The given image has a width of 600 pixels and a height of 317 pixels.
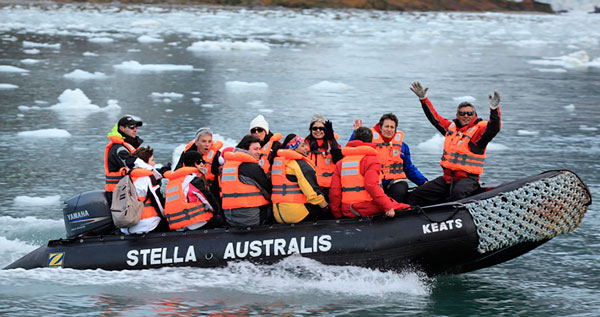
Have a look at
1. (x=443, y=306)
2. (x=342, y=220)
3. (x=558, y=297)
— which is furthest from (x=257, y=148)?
(x=558, y=297)

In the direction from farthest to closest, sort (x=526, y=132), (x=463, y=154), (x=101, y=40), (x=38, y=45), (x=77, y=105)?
(x=101, y=40), (x=38, y=45), (x=77, y=105), (x=526, y=132), (x=463, y=154)

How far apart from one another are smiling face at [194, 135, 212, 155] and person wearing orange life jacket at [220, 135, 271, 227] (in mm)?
559

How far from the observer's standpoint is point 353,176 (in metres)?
6.11

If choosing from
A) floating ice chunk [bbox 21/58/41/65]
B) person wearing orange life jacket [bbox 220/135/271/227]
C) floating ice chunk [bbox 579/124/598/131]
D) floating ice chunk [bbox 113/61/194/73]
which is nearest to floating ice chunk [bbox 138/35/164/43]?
floating ice chunk [bbox 21/58/41/65]

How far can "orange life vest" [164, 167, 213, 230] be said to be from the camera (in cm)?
628

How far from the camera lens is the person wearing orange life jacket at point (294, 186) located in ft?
20.2

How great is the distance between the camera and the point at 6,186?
30.7 feet

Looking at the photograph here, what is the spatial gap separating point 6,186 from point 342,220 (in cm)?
505

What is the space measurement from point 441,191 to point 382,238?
906 millimetres

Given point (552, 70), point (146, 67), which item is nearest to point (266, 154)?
point (146, 67)

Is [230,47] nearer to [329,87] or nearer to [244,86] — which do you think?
[244,86]

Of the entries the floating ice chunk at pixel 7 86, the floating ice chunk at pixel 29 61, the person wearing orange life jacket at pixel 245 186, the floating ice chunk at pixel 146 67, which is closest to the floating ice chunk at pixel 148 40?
the floating ice chunk at pixel 29 61

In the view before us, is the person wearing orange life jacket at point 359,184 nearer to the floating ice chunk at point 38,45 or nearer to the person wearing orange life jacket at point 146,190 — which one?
the person wearing orange life jacket at point 146,190

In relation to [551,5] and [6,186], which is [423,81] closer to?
[6,186]
